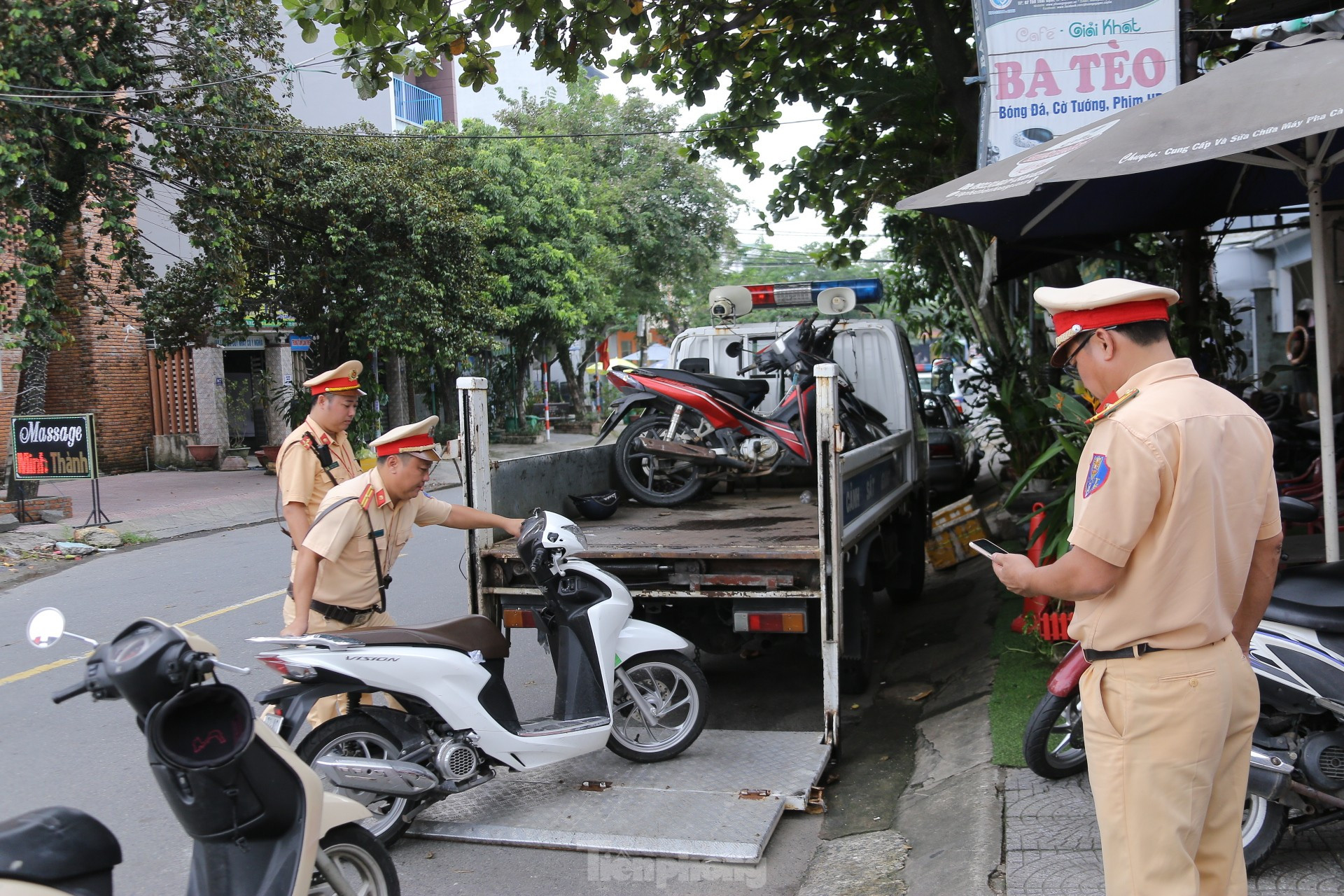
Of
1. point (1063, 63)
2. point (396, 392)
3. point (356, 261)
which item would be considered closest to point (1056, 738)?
point (1063, 63)

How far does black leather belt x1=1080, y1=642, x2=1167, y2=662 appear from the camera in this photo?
2434mm

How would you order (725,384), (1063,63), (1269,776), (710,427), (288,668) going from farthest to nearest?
(725,384) < (710,427) < (1063,63) < (288,668) < (1269,776)

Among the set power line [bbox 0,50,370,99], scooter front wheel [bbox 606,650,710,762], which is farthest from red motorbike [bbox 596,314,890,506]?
power line [bbox 0,50,370,99]

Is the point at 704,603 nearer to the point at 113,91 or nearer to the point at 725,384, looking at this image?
the point at 725,384

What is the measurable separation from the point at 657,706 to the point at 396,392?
21.6m

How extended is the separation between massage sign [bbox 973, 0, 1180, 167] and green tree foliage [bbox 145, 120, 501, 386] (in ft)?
42.2

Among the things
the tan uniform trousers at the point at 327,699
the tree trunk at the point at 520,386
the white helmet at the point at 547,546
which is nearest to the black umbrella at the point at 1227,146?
the white helmet at the point at 547,546

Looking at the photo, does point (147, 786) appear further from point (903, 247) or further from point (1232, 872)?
point (903, 247)

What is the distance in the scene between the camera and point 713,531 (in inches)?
230

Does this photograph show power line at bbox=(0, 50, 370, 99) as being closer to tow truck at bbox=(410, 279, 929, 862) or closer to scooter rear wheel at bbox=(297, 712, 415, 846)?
tow truck at bbox=(410, 279, 929, 862)

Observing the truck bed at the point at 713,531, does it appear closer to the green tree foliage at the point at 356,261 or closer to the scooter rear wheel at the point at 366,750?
the scooter rear wheel at the point at 366,750

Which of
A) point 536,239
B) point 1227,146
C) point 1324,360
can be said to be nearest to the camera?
point 1227,146

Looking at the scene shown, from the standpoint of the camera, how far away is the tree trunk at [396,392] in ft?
82.1

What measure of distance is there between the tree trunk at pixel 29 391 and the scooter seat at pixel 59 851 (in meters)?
12.5
